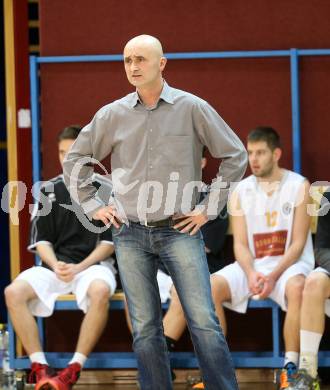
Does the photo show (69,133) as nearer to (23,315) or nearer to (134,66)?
(23,315)

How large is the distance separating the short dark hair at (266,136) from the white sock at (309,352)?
3.84 ft

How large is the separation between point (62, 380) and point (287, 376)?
4.16ft

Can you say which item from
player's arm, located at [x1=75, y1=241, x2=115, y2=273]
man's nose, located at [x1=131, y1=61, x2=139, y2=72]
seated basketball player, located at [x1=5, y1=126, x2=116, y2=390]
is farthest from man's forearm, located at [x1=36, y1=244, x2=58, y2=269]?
man's nose, located at [x1=131, y1=61, x2=139, y2=72]

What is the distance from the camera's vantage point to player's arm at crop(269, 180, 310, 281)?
522cm

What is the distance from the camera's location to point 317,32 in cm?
573

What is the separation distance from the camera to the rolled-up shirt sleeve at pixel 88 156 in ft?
12.8

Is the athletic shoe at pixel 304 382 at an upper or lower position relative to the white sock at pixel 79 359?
lower

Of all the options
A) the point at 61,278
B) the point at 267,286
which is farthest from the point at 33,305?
the point at 267,286

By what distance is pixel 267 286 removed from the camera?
5168 millimetres

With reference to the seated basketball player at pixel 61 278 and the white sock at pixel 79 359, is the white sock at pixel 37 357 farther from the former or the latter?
the white sock at pixel 79 359

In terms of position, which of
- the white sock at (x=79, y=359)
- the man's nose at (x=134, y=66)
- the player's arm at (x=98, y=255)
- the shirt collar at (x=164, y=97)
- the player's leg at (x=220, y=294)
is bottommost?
the white sock at (x=79, y=359)

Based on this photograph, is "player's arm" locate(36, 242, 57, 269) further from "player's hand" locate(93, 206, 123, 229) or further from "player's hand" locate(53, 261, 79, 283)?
"player's hand" locate(93, 206, 123, 229)

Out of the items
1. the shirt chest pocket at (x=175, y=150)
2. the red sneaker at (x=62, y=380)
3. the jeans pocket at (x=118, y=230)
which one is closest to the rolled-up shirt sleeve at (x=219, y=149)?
the shirt chest pocket at (x=175, y=150)

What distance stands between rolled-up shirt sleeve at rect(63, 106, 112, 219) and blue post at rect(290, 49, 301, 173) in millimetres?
1923
